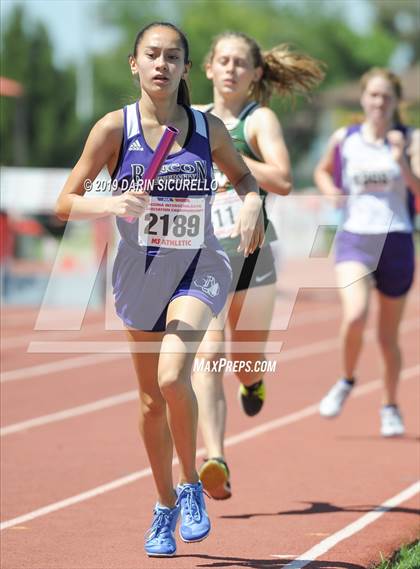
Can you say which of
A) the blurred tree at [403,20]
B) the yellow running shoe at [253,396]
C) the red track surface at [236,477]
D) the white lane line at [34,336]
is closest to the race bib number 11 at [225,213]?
the yellow running shoe at [253,396]

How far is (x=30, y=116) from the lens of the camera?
51438 millimetres

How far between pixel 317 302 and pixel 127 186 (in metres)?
15.3

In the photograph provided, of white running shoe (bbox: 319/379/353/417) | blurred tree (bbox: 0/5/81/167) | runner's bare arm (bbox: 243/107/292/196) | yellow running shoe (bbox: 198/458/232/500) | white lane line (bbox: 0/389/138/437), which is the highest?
runner's bare arm (bbox: 243/107/292/196)

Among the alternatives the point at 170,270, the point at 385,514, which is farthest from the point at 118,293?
the point at 385,514

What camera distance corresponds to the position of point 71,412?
9.97 meters

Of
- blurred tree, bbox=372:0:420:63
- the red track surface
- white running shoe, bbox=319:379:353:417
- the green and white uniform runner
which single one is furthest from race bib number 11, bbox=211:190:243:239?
blurred tree, bbox=372:0:420:63

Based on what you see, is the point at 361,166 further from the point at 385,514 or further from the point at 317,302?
the point at 317,302

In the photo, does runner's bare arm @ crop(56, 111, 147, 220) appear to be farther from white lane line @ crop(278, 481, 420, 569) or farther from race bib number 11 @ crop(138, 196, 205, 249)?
white lane line @ crop(278, 481, 420, 569)

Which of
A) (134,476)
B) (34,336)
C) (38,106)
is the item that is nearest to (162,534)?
(134,476)

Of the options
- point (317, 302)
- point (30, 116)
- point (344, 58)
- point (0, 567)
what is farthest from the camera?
point (344, 58)

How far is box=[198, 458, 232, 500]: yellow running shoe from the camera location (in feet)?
19.9

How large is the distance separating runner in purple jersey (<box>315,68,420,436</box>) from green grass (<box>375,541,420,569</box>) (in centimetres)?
296

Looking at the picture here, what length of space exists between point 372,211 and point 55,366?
5.05m

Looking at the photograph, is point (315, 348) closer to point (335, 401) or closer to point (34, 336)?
point (34, 336)
